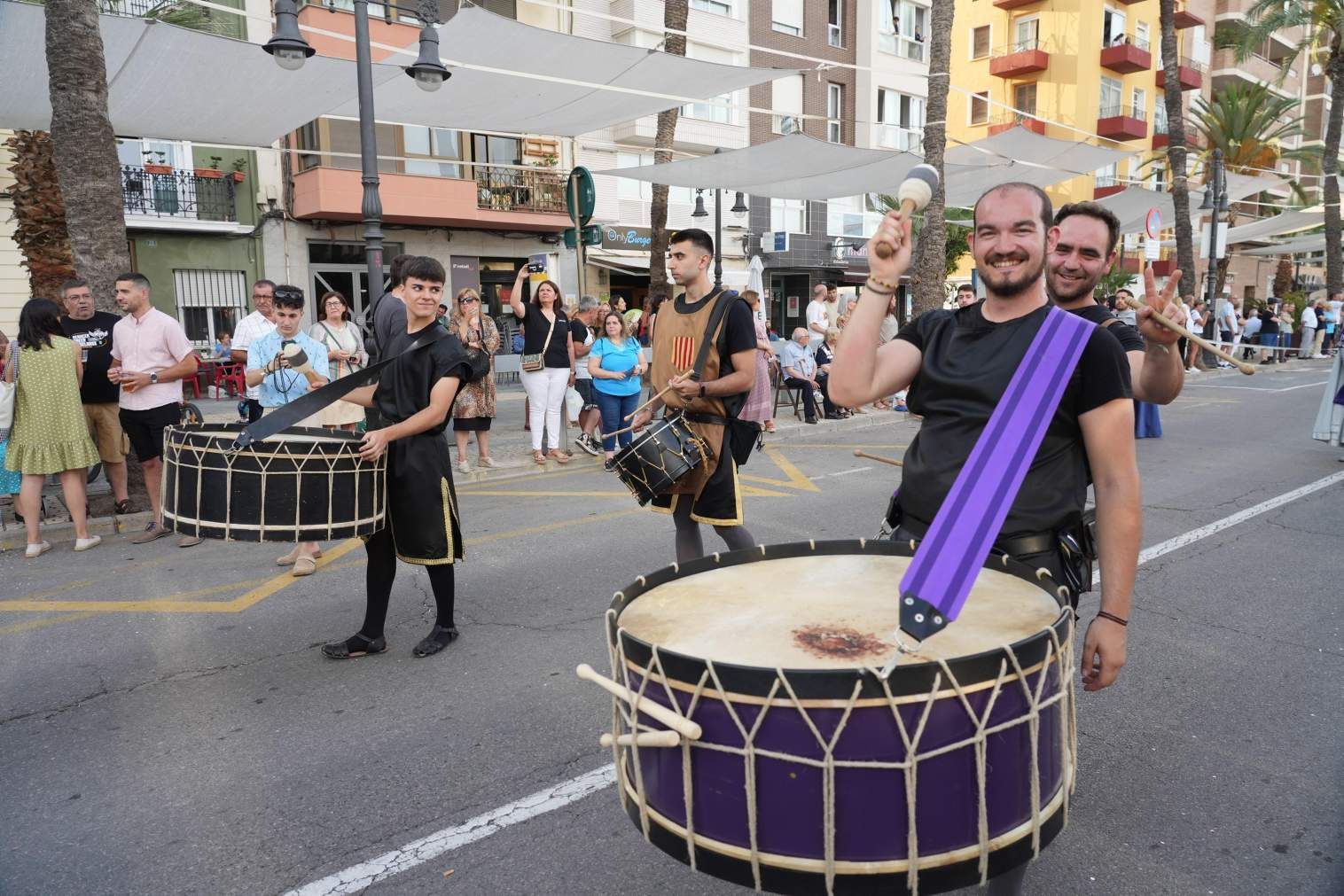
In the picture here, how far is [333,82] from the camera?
10.5 meters

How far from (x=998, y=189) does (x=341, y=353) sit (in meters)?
5.83

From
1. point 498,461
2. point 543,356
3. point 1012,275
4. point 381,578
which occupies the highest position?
point 1012,275

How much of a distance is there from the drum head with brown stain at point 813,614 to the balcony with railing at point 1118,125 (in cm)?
4251

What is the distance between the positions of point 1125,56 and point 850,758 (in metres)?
44.6

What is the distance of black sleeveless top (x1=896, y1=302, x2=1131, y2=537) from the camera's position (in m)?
2.29

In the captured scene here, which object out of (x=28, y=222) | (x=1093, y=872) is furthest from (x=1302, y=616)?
(x=28, y=222)

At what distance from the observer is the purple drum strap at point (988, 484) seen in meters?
1.68

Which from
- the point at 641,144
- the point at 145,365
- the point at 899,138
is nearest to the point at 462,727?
the point at 145,365

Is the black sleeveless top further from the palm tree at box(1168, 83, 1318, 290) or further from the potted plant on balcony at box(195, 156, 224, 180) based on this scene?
the palm tree at box(1168, 83, 1318, 290)

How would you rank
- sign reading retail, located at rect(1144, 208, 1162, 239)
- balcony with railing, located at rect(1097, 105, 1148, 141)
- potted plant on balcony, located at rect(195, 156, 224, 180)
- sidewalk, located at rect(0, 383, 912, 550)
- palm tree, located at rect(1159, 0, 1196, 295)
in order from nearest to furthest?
sidewalk, located at rect(0, 383, 912, 550) → sign reading retail, located at rect(1144, 208, 1162, 239) → potted plant on balcony, located at rect(195, 156, 224, 180) → palm tree, located at rect(1159, 0, 1196, 295) → balcony with railing, located at rect(1097, 105, 1148, 141)

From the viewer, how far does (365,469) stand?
420cm

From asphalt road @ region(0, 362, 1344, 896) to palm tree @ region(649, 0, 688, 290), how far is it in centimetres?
902

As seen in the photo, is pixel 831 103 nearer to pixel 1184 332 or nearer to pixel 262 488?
pixel 262 488

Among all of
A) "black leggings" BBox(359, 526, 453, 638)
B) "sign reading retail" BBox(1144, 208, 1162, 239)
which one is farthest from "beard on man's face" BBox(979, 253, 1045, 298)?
"sign reading retail" BBox(1144, 208, 1162, 239)
